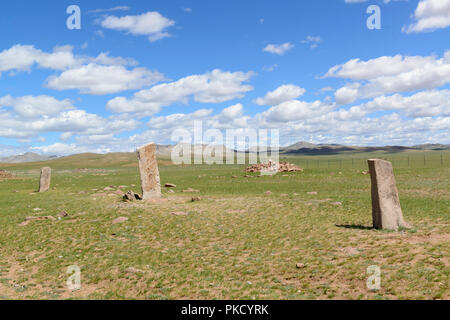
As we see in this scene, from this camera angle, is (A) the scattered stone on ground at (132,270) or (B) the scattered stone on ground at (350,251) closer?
(A) the scattered stone on ground at (132,270)

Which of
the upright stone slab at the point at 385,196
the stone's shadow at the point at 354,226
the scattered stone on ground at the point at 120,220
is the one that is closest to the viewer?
the upright stone slab at the point at 385,196

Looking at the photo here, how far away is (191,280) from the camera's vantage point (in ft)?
36.9

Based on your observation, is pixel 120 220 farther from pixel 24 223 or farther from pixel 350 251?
pixel 350 251

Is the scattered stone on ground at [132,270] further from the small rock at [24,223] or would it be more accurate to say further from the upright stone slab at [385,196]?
the upright stone slab at [385,196]

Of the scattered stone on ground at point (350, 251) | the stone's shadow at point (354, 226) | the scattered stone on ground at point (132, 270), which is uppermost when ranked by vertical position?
the stone's shadow at point (354, 226)

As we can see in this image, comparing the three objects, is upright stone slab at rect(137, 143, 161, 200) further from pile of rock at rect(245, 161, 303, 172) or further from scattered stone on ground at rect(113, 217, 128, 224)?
pile of rock at rect(245, 161, 303, 172)

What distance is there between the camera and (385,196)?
53.5ft

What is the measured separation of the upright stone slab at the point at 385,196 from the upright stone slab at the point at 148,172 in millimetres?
17789

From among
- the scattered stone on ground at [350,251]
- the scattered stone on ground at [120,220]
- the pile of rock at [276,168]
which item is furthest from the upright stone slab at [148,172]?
the pile of rock at [276,168]

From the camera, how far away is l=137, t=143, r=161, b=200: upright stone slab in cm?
2770

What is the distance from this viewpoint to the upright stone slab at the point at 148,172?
27.7 meters

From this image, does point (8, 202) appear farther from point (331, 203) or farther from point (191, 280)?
point (331, 203)
